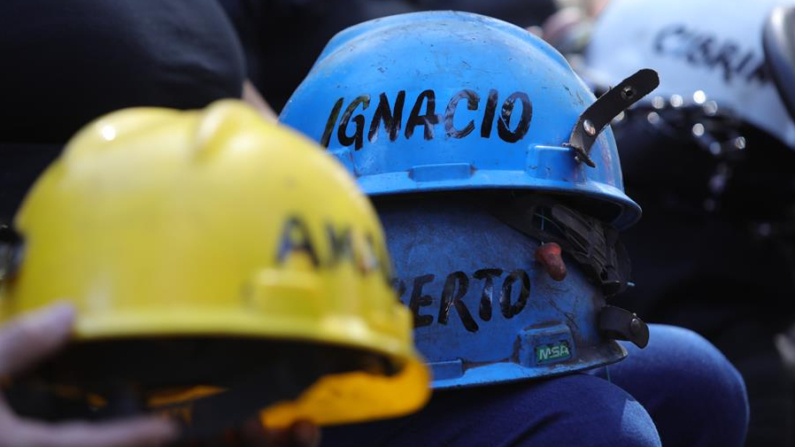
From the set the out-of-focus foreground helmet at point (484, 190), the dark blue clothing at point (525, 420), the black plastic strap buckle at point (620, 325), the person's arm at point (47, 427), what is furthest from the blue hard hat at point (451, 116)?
the person's arm at point (47, 427)

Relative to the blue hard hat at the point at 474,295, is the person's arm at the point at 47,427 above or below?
above

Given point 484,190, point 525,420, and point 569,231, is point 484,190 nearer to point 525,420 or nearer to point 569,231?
point 569,231

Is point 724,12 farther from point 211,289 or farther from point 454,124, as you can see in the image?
point 211,289

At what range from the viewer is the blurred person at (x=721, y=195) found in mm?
2818

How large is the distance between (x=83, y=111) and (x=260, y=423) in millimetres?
773

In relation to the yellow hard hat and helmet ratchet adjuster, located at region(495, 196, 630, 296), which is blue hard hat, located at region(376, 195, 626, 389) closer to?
helmet ratchet adjuster, located at region(495, 196, 630, 296)

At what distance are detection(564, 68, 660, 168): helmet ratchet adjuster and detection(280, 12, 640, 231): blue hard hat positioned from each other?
0.07 feet

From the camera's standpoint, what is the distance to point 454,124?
5.16 ft

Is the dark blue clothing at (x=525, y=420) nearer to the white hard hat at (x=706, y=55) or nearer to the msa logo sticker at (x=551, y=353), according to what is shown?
the msa logo sticker at (x=551, y=353)

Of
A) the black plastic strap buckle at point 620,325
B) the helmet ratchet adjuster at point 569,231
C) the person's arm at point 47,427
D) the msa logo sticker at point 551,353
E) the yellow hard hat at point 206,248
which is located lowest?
the msa logo sticker at point 551,353

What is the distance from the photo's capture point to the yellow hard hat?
0.98 meters

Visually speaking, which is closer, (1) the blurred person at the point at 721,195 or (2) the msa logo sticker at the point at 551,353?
(2) the msa logo sticker at the point at 551,353

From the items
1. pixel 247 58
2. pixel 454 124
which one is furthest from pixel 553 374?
pixel 247 58

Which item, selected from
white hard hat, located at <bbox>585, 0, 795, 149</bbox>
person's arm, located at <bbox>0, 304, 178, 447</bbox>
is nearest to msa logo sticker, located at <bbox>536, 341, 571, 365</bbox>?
person's arm, located at <bbox>0, 304, 178, 447</bbox>
